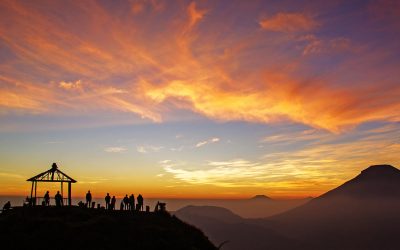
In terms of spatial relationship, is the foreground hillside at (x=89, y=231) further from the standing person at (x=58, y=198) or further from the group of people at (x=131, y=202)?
the group of people at (x=131, y=202)

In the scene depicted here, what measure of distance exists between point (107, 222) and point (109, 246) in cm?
478

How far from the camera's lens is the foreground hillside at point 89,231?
27844 mm

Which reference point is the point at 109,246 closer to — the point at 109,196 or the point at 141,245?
the point at 141,245

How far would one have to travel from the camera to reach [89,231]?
99.3 feet

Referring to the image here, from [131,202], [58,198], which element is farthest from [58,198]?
[131,202]

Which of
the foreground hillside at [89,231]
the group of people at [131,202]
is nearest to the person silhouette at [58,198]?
the foreground hillside at [89,231]

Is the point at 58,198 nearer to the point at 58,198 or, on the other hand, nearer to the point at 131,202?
the point at 58,198

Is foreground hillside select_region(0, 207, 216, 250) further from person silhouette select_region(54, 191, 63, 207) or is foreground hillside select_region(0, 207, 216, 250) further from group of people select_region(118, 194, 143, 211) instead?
group of people select_region(118, 194, 143, 211)

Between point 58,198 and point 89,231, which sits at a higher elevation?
point 58,198

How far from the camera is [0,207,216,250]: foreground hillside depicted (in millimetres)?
27844

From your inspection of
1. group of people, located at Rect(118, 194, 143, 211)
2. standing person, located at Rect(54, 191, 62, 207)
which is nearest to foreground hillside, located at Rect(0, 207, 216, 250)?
standing person, located at Rect(54, 191, 62, 207)

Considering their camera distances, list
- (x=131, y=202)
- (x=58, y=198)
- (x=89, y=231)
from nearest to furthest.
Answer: (x=89, y=231) < (x=58, y=198) < (x=131, y=202)

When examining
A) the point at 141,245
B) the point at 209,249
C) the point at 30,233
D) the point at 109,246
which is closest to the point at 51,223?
the point at 30,233

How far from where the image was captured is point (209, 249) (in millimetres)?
35219
